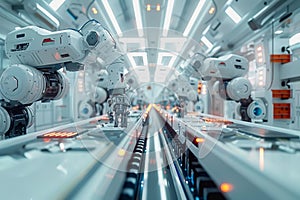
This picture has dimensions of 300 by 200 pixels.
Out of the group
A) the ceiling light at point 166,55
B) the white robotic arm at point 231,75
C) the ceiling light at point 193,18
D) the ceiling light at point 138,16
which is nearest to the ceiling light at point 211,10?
the ceiling light at point 193,18

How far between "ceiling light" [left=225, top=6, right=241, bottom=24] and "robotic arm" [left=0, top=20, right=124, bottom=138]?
4.17 m

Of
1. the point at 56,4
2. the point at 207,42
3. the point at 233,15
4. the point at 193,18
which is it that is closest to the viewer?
the point at 56,4

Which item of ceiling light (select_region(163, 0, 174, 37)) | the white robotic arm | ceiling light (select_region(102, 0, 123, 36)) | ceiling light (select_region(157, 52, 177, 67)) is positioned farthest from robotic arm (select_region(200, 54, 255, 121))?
ceiling light (select_region(157, 52, 177, 67))

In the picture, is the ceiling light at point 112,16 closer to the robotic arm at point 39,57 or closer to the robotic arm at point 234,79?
the robotic arm at point 39,57

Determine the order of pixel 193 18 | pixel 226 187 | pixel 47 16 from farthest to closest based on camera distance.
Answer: pixel 193 18 → pixel 47 16 → pixel 226 187

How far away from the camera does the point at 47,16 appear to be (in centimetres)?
480

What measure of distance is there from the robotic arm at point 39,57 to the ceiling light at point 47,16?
1.79m

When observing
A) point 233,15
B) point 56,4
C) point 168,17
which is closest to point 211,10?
point 168,17

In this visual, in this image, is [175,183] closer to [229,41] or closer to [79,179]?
[79,179]

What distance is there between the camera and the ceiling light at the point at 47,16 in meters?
4.42

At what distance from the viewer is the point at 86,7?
15.9ft

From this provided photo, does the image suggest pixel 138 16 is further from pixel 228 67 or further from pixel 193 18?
pixel 228 67

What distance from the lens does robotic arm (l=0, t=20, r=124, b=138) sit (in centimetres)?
269

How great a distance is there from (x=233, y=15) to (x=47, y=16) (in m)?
4.54
